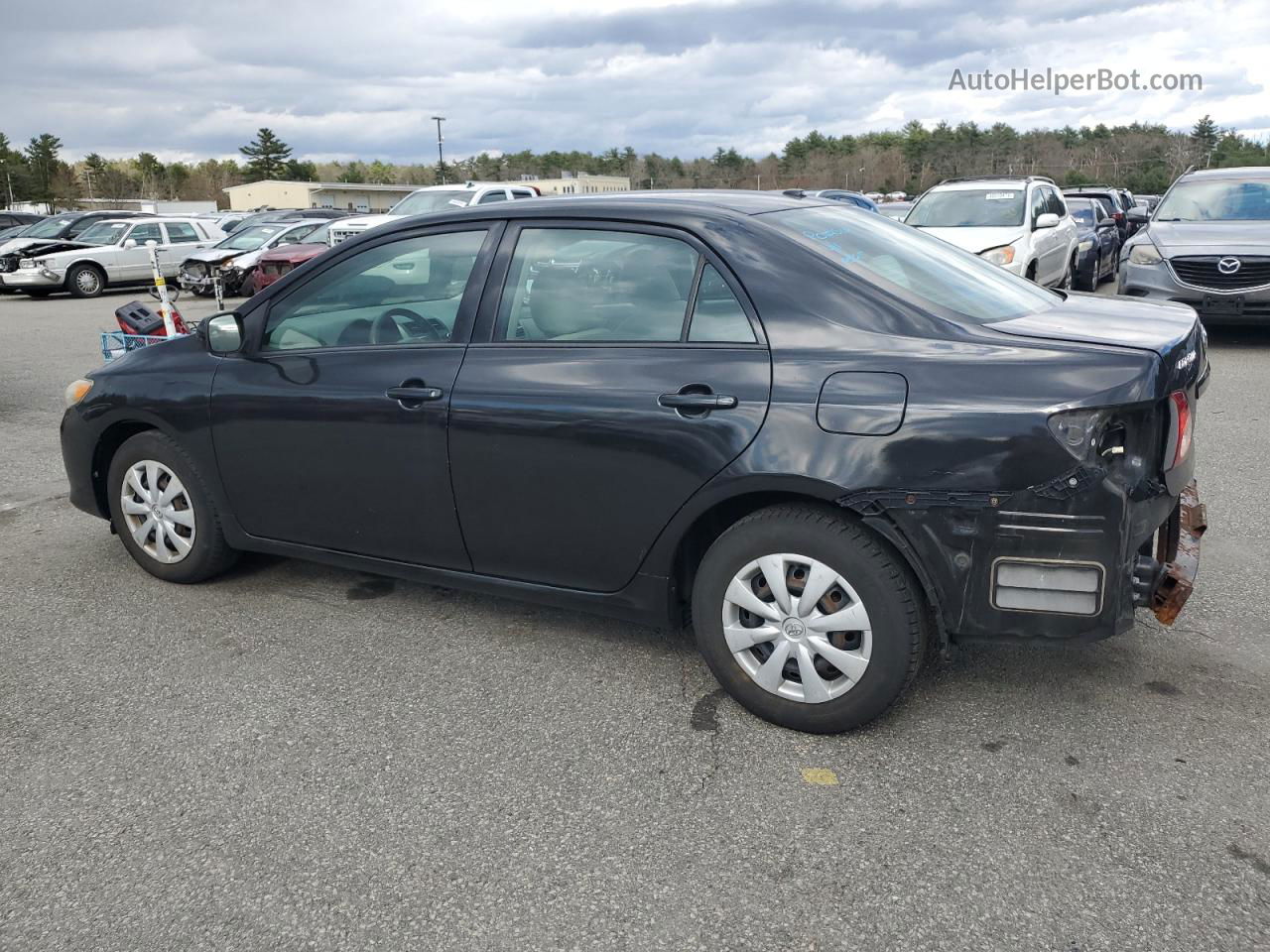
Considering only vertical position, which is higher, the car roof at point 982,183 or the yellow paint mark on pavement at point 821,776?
the car roof at point 982,183

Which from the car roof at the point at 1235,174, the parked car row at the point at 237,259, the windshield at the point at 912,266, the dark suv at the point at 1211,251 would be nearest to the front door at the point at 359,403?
the windshield at the point at 912,266

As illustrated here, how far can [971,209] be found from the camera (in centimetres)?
1332

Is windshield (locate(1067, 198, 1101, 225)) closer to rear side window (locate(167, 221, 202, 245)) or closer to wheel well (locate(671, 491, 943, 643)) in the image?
wheel well (locate(671, 491, 943, 643))

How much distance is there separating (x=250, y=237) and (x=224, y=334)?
19784mm

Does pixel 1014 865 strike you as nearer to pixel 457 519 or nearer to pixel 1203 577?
pixel 457 519

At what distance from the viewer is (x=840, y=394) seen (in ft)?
10.3

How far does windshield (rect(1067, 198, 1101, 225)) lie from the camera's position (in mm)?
18266

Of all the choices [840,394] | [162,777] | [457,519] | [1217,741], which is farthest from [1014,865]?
[162,777]

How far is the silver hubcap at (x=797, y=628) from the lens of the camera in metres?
3.19

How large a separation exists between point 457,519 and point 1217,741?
2561 mm

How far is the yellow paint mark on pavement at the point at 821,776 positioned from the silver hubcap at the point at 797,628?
0.22 metres

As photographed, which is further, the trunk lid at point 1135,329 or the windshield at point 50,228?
the windshield at point 50,228

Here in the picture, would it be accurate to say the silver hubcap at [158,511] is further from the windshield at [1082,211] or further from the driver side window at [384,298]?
the windshield at [1082,211]

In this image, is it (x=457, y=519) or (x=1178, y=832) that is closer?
(x=1178, y=832)
